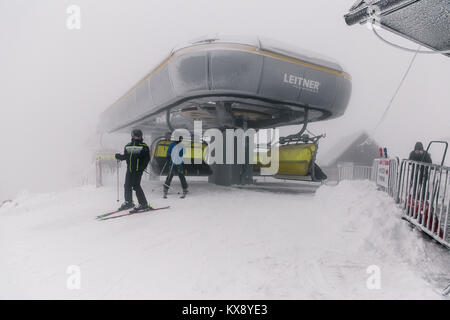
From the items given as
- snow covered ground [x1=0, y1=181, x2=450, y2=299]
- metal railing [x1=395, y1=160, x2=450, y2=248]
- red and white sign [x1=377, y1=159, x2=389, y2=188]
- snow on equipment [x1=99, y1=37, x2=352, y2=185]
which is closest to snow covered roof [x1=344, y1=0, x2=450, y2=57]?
metal railing [x1=395, y1=160, x2=450, y2=248]

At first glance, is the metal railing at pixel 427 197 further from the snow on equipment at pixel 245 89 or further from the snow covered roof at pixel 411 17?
the snow on equipment at pixel 245 89

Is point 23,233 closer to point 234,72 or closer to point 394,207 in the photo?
point 234,72

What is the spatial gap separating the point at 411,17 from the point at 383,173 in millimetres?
3178

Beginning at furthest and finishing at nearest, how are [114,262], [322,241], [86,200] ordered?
[86,200] < [322,241] < [114,262]

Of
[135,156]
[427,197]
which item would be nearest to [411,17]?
[427,197]

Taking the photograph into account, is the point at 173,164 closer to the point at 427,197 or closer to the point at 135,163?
the point at 135,163

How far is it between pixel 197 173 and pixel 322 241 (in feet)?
19.5

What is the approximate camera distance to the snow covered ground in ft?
7.74

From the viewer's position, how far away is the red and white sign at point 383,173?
5012 mm

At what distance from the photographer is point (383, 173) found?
5242mm

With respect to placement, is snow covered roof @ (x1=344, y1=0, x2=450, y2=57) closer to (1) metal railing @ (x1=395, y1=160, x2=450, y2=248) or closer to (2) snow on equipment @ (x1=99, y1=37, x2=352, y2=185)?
(1) metal railing @ (x1=395, y1=160, x2=450, y2=248)

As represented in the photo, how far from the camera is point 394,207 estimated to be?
399 centimetres

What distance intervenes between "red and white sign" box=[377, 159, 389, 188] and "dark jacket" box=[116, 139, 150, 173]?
4.97 meters
